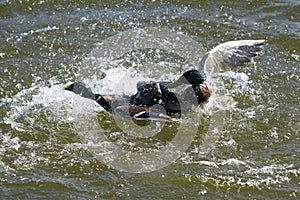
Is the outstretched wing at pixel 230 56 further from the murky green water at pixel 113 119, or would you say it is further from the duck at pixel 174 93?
the murky green water at pixel 113 119

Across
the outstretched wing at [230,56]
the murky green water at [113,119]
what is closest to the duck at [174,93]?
the outstretched wing at [230,56]

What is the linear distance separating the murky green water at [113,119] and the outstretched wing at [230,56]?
1.78 feet

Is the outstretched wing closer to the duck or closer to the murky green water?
the duck

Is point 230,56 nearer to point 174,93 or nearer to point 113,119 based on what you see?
point 174,93

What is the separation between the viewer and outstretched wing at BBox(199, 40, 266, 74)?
675cm

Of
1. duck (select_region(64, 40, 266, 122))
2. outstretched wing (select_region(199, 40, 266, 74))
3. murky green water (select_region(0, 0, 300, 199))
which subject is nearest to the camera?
murky green water (select_region(0, 0, 300, 199))

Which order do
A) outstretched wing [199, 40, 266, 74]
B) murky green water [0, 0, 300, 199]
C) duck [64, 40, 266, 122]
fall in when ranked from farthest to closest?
outstretched wing [199, 40, 266, 74] → duck [64, 40, 266, 122] → murky green water [0, 0, 300, 199]

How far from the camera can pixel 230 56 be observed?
6.82 m

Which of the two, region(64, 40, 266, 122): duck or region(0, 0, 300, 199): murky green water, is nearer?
region(0, 0, 300, 199): murky green water

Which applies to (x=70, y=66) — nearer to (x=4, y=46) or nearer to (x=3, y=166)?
(x=4, y=46)

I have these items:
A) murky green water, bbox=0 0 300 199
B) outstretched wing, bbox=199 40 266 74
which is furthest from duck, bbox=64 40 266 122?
murky green water, bbox=0 0 300 199

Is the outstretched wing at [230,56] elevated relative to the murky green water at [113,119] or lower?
elevated

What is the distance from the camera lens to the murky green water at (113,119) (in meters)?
5.68

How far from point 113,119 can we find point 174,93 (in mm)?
886
